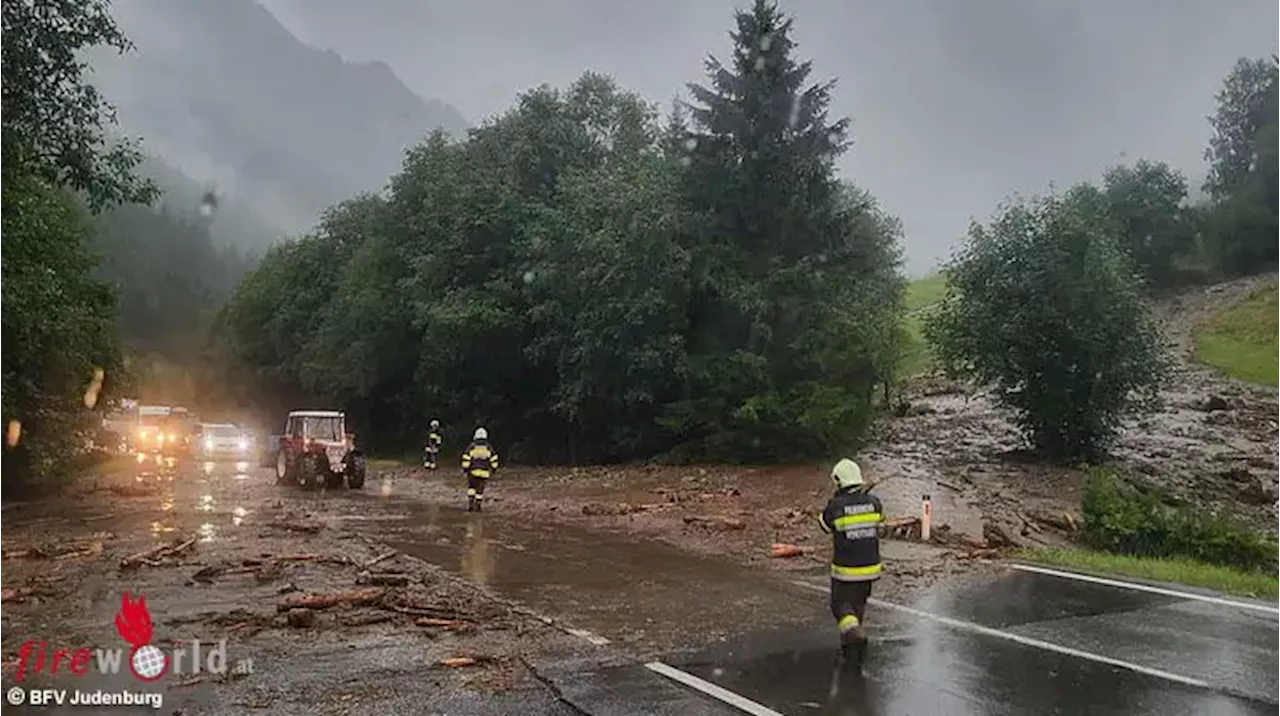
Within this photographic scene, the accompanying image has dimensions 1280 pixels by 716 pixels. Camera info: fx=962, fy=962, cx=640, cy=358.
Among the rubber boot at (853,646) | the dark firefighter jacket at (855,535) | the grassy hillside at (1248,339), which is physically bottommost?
the rubber boot at (853,646)

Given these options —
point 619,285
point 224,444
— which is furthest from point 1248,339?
point 224,444

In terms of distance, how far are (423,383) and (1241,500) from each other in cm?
3127

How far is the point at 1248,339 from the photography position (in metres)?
53.2

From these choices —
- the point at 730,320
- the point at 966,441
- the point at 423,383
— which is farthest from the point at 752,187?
the point at 423,383

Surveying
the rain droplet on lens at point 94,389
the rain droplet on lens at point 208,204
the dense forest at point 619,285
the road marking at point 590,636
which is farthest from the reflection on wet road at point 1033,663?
the rain droplet on lens at point 208,204

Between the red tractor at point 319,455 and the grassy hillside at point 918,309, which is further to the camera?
the grassy hillside at point 918,309

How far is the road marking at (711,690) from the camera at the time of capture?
6562 millimetres

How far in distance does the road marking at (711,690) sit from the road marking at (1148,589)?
21.1 ft

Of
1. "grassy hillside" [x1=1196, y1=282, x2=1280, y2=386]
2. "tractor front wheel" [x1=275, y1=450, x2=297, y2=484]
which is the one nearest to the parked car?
"tractor front wheel" [x1=275, y1=450, x2=297, y2=484]

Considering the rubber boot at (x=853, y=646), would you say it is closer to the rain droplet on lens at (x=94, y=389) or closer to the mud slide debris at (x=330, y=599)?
the mud slide debris at (x=330, y=599)

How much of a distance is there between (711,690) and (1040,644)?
3351mm

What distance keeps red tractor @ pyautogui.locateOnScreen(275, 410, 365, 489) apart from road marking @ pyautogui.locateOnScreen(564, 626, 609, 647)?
64.2 ft

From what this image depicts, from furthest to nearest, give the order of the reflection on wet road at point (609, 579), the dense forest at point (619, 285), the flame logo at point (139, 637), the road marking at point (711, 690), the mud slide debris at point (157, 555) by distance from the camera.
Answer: the dense forest at point (619, 285) → the mud slide debris at point (157, 555) → the reflection on wet road at point (609, 579) → the flame logo at point (139, 637) → the road marking at point (711, 690)

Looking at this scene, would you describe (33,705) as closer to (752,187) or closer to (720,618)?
(720,618)
